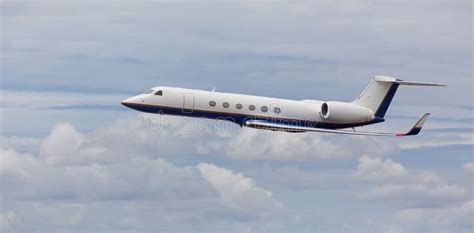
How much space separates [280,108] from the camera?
194ft

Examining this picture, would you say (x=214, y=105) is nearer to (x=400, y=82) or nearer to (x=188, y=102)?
(x=188, y=102)

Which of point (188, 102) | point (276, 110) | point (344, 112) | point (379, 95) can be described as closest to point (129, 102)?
point (188, 102)

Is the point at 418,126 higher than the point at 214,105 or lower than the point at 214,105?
lower

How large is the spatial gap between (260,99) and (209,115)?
3.80m

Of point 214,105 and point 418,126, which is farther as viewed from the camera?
point 418,126

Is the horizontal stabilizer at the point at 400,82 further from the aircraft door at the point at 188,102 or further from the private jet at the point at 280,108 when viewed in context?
the aircraft door at the point at 188,102

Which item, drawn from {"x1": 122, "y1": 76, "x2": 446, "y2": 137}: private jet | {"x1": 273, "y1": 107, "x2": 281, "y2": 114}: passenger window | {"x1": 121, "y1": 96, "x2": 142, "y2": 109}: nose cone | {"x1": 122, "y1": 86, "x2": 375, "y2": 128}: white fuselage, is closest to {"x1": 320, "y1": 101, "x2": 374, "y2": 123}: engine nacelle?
{"x1": 122, "y1": 76, "x2": 446, "y2": 137}: private jet

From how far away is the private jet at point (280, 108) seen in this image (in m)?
57.4

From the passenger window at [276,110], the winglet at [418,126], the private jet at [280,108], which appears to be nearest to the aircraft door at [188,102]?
the private jet at [280,108]

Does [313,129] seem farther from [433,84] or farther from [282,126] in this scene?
[433,84]

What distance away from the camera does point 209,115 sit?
2267 inches

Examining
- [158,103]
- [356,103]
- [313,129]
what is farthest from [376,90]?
[158,103]

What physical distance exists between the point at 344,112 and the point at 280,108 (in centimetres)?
498

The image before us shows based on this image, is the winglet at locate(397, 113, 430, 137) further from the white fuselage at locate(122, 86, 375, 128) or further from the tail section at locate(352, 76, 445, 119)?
the white fuselage at locate(122, 86, 375, 128)
